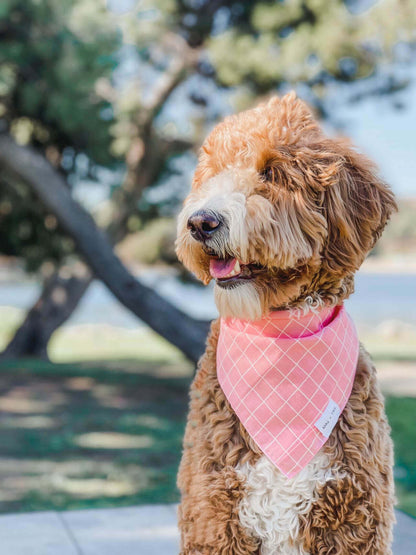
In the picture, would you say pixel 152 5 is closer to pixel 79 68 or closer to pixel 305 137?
pixel 79 68

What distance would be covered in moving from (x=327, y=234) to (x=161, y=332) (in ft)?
14.6

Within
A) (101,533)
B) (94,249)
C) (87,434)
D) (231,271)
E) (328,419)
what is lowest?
(87,434)

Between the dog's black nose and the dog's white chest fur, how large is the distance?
72cm

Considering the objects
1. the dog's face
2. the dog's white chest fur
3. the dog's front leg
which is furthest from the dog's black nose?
the dog's white chest fur

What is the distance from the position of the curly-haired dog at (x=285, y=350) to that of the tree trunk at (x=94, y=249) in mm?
4100

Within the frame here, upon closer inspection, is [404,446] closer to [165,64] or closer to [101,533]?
[101,533]

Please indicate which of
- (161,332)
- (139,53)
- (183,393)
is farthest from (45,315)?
(161,332)

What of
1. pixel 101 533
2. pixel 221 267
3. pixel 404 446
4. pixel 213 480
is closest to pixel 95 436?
pixel 404 446

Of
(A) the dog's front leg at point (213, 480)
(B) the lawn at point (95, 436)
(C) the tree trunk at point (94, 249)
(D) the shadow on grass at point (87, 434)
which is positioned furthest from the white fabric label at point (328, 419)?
(C) the tree trunk at point (94, 249)

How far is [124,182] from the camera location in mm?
9414

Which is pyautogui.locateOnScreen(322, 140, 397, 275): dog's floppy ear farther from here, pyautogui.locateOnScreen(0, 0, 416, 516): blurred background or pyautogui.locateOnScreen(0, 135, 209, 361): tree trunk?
pyautogui.locateOnScreen(0, 135, 209, 361): tree trunk

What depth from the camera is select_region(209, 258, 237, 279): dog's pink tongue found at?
1.98 meters

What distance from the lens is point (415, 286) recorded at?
25906mm

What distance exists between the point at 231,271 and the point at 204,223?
0.55 ft
